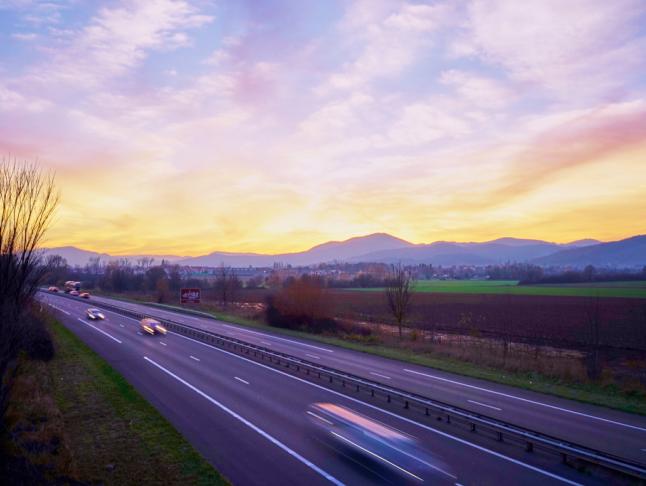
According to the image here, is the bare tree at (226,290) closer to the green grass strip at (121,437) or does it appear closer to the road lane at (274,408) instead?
the road lane at (274,408)

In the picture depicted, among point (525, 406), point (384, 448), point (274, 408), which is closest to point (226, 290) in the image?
point (274, 408)

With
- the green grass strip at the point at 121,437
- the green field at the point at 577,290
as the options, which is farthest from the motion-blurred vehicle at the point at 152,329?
the green field at the point at 577,290

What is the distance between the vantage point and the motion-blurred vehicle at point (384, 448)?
10.9 m

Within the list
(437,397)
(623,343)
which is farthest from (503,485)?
(623,343)

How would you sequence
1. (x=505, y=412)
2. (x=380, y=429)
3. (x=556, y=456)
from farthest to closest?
(x=505, y=412) → (x=556, y=456) → (x=380, y=429)

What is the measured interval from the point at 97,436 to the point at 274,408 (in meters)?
5.34

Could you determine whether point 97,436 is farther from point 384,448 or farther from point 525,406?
point 525,406

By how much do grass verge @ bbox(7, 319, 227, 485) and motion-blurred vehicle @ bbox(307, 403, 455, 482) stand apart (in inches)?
120

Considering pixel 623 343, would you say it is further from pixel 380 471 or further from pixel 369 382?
pixel 380 471

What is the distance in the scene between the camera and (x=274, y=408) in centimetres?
1728

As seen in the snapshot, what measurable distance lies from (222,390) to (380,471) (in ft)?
33.7

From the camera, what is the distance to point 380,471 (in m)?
11.2

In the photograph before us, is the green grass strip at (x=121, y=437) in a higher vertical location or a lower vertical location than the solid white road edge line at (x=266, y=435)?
lower

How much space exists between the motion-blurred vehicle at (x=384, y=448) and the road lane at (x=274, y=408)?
1.01 ft
